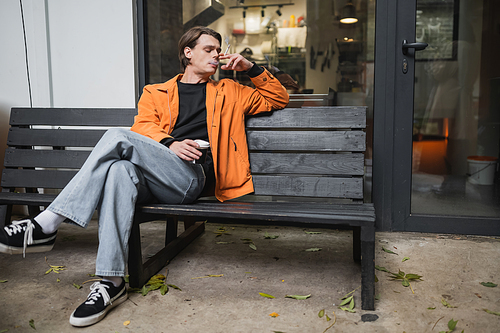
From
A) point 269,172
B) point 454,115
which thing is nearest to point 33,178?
point 269,172

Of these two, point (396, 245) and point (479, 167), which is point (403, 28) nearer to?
point (479, 167)

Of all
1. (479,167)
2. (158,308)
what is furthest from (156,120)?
(479,167)

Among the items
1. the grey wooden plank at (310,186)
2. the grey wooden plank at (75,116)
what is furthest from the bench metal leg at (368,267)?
the grey wooden plank at (75,116)

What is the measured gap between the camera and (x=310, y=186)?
2.52 meters

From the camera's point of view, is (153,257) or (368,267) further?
(153,257)

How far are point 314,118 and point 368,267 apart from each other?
40.6 inches

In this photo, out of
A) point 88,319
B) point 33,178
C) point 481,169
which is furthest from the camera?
point 481,169

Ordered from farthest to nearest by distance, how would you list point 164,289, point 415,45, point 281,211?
1. point 415,45
2. point 164,289
3. point 281,211

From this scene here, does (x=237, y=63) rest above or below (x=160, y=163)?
above

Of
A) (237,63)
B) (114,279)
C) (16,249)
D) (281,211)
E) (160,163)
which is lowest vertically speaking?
(114,279)

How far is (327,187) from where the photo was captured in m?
2.49

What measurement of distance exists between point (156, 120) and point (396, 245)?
186 centimetres

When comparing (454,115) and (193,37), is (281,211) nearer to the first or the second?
(193,37)

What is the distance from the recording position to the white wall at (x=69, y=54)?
3346 millimetres
